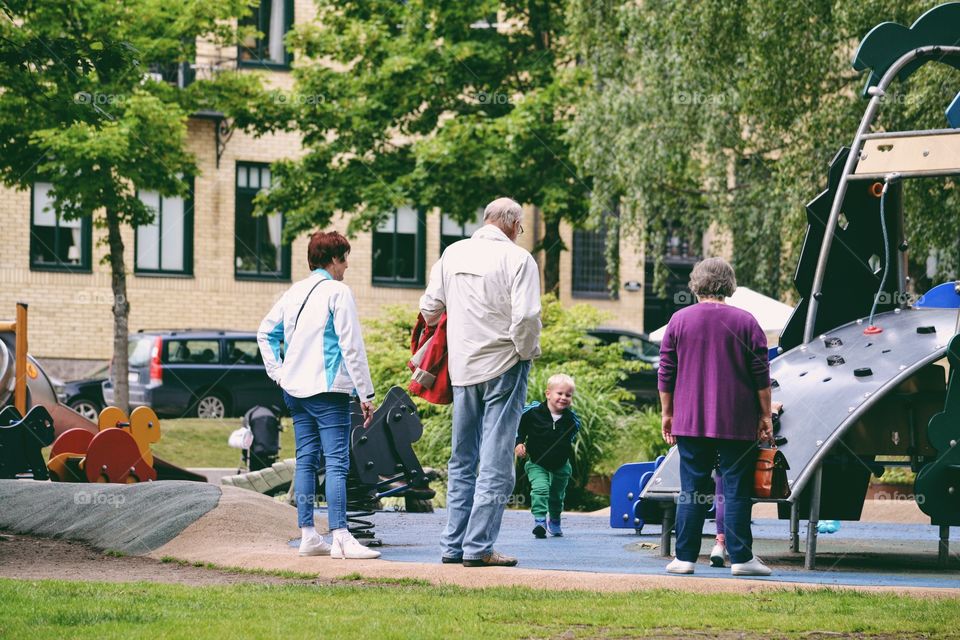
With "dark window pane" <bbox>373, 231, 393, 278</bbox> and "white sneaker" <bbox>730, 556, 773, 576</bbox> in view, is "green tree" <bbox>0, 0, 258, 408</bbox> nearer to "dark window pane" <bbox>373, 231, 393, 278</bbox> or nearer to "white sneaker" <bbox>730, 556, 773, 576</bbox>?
"dark window pane" <bbox>373, 231, 393, 278</bbox>

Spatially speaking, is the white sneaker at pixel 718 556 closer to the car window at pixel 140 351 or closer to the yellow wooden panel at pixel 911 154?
the yellow wooden panel at pixel 911 154

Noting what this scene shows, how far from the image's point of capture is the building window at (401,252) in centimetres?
3669

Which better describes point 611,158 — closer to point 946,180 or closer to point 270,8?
point 946,180

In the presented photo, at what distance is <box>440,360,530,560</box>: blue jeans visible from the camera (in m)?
8.16

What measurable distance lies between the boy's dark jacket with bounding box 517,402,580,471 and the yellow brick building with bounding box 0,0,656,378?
22607 mm

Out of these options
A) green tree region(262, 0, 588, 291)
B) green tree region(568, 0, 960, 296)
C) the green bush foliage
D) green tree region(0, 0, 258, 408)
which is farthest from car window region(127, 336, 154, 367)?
green tree region(568, 0, 960, 296)

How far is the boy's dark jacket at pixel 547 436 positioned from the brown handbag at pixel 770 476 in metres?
A: 2.75

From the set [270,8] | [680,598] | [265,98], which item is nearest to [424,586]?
[680,598]

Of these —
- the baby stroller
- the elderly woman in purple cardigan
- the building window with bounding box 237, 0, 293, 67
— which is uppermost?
the building window with bounding box 237, 0, 293, 67

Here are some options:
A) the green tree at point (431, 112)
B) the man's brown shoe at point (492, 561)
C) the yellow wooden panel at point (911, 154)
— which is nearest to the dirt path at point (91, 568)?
the man's brown shoe at point (492, 561)

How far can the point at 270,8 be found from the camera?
35.3 meters

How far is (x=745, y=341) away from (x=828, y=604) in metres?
1.60

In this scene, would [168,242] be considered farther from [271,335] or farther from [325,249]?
[325,249]

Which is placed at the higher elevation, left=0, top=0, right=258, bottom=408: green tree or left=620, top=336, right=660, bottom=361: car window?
left=0, top=0, right=258, bottom=408: green tree
